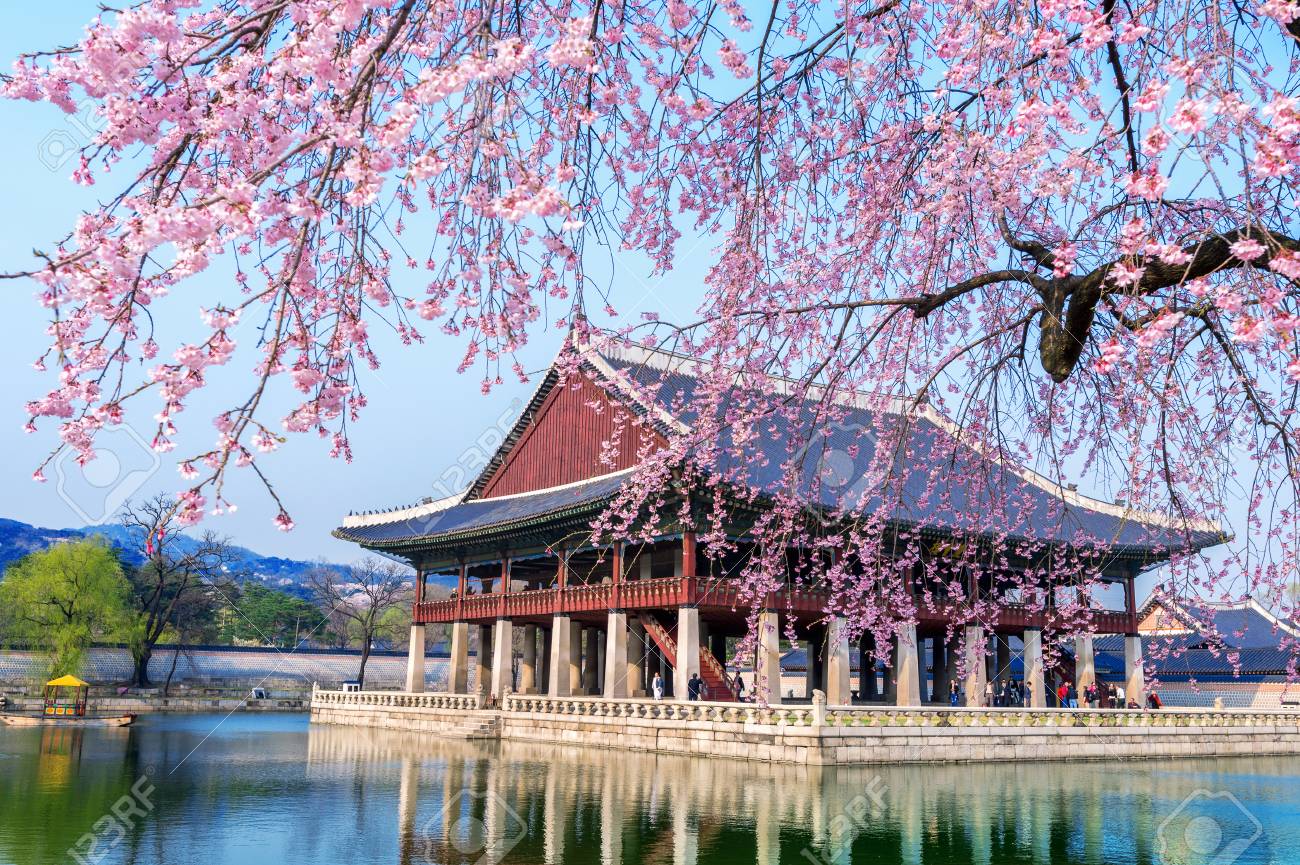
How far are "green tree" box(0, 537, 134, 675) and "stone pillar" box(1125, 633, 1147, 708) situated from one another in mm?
40462

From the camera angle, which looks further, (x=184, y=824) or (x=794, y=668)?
(x=794, y=668)

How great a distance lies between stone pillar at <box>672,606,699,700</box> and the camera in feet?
89.1

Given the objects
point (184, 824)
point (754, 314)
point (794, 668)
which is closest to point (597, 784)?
point (184, 824)

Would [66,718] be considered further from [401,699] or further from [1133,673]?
[1133,673]

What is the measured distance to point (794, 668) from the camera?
51.2m

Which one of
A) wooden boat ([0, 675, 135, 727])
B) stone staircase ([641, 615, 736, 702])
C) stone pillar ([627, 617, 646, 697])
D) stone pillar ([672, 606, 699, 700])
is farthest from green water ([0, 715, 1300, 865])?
wooden boat ([0, 675, 135, 727])

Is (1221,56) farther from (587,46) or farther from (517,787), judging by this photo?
(517,787)

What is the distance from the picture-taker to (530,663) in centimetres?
4078

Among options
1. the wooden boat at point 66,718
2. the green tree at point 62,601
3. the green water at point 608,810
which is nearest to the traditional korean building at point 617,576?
the green water at point 608,810

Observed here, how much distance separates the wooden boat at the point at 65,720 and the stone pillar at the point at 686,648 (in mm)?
19640

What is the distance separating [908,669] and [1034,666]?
511 cm

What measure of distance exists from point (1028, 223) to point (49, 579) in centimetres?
4673

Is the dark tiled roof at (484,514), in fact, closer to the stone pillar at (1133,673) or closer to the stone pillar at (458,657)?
the stone pillar at (458,657)

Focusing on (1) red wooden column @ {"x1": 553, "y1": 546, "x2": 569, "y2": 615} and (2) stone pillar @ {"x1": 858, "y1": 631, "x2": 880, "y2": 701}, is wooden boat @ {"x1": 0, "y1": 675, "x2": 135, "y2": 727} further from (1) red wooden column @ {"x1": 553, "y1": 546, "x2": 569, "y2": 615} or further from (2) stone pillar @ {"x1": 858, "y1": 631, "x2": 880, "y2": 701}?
(2) stone pillar @ {"x1": 858, "y1": 631, "x2": 880, "y2": 701}
